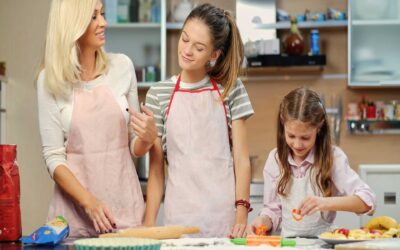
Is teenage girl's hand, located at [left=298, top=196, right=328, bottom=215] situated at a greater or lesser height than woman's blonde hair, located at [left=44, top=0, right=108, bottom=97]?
lesser

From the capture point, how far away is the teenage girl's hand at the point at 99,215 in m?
2.14

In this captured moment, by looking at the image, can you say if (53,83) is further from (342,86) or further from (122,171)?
(342,86)

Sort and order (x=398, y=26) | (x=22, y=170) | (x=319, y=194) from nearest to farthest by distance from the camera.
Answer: (x=319, y=194)
(x=22, y=170)
(x=398, y=26)

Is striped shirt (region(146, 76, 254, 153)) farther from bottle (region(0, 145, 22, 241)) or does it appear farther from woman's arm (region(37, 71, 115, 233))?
bottle (region(0, 145, 22, 241))

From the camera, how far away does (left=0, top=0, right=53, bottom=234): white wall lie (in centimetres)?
330

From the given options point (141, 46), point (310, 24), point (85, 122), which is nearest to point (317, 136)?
point (85, 122)

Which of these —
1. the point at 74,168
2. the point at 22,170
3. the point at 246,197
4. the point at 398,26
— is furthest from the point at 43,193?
the point at 398,26

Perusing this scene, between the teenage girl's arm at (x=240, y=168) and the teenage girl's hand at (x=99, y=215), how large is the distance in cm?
38

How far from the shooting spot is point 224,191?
7.59 ft

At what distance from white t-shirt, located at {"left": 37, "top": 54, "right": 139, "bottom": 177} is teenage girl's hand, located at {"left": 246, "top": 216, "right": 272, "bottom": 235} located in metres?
0.45

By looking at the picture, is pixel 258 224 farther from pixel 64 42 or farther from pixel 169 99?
pixel 64 42

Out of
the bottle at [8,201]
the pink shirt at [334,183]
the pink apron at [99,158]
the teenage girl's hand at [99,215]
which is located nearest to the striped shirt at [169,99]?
the pink apron at [99,158]

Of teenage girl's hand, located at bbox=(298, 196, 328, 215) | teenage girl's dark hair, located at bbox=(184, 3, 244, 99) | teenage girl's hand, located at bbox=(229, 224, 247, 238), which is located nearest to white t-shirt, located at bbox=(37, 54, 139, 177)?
teenage girl's dark hair, located at bbox=(184, 3, 244, 99)

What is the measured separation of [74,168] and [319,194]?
0.76 metres
